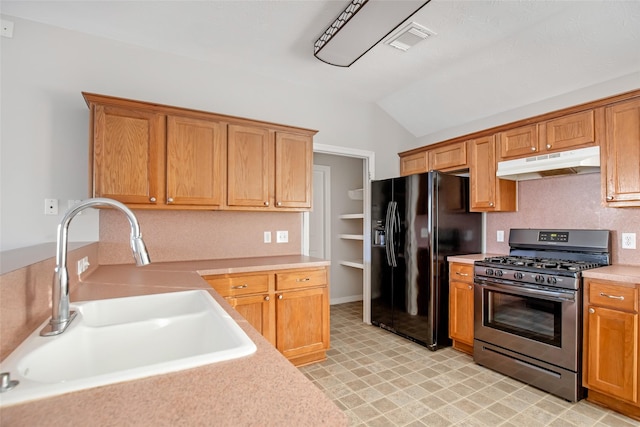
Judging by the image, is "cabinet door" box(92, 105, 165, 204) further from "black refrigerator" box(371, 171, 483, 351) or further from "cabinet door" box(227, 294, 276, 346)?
"black refrigerator" box(371, 171, 483, 351)

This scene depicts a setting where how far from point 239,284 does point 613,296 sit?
8.74 feet

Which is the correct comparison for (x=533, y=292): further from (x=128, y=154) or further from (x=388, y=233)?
(x=128, y=154)

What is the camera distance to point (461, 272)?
10.2 feet

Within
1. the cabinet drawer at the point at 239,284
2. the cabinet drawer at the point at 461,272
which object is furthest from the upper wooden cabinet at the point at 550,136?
the cabinet drawer at the point at 239,284

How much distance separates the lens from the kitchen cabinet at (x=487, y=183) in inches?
125

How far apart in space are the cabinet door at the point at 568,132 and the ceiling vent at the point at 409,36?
1.32 metres

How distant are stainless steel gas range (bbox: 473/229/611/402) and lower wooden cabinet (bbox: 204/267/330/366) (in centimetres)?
145

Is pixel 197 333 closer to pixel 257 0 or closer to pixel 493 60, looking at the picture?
pixel 257 0

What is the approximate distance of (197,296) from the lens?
5.08ft

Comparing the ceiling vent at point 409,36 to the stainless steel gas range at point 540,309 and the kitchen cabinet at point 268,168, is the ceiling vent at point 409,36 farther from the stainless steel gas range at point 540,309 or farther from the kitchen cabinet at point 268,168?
the stainless steel gas range at point 540,309

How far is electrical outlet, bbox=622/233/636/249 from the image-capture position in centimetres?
255

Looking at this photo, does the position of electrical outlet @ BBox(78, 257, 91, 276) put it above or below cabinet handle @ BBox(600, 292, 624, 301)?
above

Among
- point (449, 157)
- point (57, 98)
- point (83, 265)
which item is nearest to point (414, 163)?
point (449, 157)

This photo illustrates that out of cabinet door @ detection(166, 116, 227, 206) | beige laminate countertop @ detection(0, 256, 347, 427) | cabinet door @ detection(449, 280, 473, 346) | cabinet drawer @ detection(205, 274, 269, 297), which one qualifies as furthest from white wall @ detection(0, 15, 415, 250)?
cabinet door @ detection(449, 280, 473, 346)
